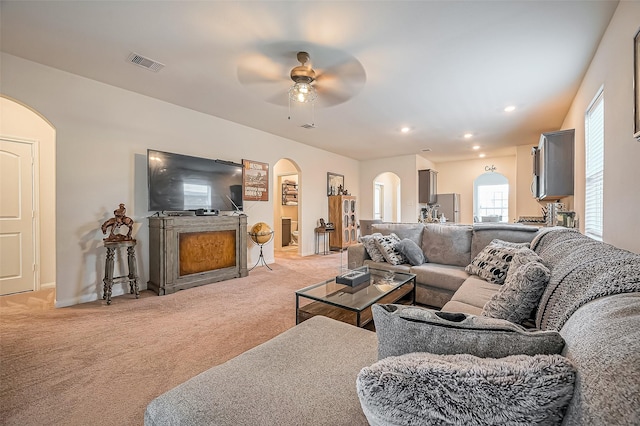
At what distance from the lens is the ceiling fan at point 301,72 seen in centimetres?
244

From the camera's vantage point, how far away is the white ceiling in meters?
1.95

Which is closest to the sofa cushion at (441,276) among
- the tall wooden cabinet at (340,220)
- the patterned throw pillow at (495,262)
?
the patterned throw pillow at (495,262)

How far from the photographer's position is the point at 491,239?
9.93 feet

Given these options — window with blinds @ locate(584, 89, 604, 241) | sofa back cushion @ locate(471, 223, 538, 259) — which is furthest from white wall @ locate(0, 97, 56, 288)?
window with blinds @ locate(584, 89, 604, 241)

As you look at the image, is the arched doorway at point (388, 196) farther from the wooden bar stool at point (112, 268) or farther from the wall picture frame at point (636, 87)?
the wall picture frame at point (636, 87)

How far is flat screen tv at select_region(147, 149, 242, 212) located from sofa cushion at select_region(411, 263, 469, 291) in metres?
3.00

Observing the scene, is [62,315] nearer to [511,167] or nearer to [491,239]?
[491,239]

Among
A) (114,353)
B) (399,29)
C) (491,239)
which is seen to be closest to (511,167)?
(491,239)

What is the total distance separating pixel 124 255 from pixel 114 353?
173 centimetres

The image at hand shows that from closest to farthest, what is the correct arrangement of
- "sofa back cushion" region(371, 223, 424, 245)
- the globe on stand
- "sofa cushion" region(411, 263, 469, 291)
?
1. "sofa cushion" region(411, 263, 469, 291)
2. "sofa back cushion" region(371, 223, 424, 245)
3. the globe on stand

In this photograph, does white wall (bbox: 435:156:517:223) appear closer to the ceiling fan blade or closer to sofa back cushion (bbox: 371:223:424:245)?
sofa back cushion (bbox: 371:223:424:245)

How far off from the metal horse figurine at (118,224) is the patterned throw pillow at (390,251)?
3031 mm

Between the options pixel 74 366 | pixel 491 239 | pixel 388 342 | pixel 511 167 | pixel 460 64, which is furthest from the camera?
pixel 511 167

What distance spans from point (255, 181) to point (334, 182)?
2.67m
